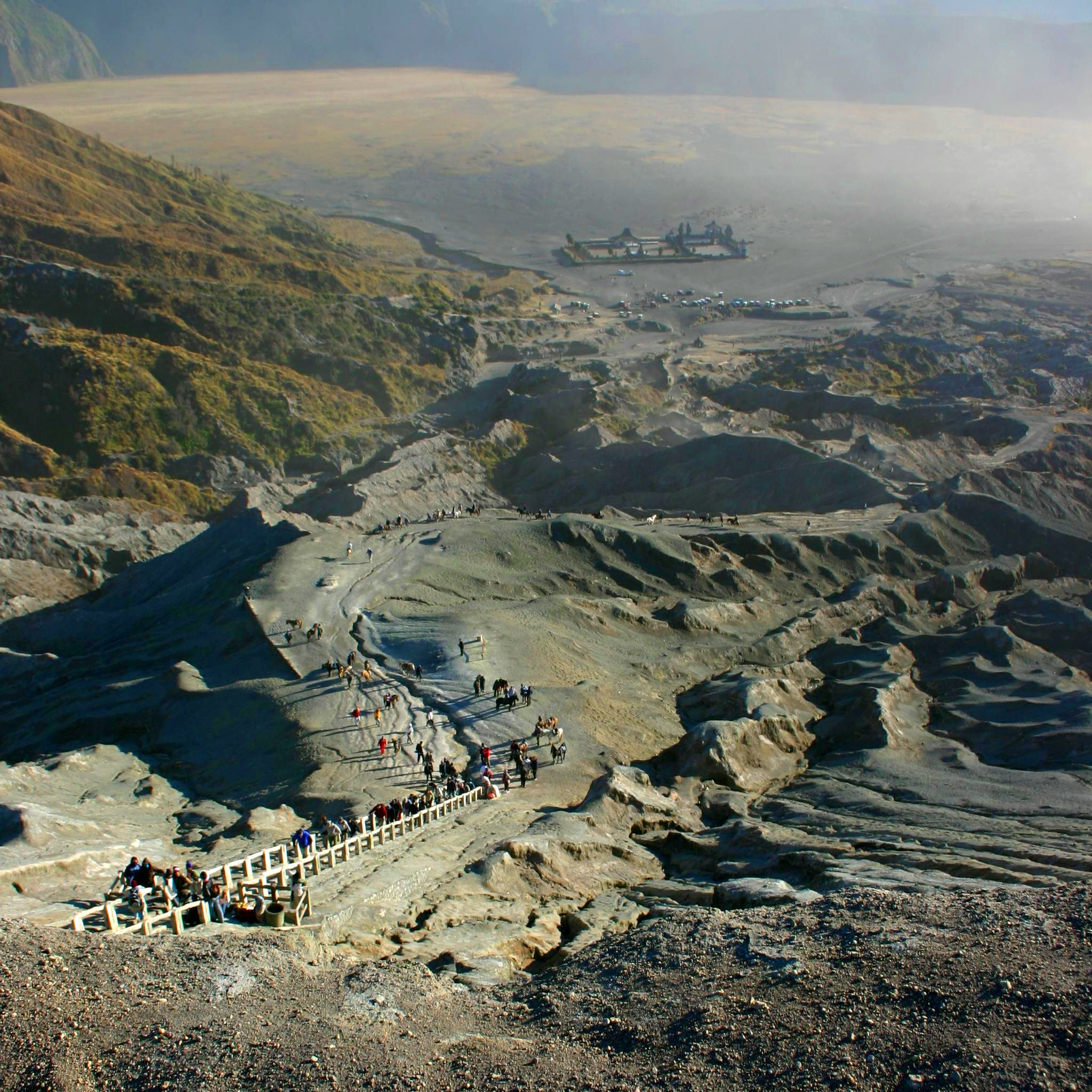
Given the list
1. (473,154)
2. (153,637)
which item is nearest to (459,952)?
(153,637)

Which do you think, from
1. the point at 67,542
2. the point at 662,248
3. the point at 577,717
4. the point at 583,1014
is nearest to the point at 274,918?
the point at 583,1014

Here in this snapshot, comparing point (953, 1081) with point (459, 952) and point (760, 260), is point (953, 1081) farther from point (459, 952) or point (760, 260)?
point (760, 260)

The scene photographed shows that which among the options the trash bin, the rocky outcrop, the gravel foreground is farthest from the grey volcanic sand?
the gravel foreground

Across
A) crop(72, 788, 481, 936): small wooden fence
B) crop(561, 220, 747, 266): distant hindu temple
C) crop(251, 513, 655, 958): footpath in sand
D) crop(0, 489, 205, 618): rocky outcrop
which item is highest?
crop(561, 220, 747, 266): distant hindu temple

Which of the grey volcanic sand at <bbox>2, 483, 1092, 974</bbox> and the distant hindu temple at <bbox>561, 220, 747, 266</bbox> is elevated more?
the distant hindu temple at <bbox>561, 220, 747, 266</bbox>

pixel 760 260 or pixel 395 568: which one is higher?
pixel 760 260

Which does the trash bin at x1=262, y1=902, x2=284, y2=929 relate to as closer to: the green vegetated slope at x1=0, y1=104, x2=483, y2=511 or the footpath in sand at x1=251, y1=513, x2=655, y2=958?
the footpath in sand at x1=251, y1=513, x2=655, y2=958

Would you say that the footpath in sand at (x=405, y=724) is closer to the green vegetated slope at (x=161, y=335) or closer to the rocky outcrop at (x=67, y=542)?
the rocky outcrop at (x=67, y=542)
